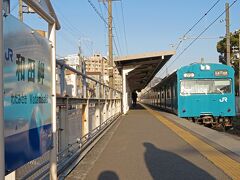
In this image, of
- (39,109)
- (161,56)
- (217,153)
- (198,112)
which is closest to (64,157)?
(39,109)

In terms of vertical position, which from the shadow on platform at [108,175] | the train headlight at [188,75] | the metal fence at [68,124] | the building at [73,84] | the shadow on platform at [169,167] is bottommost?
the shadow on platform at [108,175]

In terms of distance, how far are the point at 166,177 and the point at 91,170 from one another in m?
1.45

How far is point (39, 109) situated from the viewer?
4363 millimetres

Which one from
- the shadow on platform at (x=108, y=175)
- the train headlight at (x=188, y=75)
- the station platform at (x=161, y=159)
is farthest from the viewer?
the train headlight at (x=188, y=75)

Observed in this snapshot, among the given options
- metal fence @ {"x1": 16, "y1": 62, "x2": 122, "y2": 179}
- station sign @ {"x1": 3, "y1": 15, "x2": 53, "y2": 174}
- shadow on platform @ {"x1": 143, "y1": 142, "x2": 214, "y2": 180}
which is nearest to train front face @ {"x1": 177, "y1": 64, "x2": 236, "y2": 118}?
metal fence @ {"x1": 16, "y1": 62, "x2": 122, "y2": 179}

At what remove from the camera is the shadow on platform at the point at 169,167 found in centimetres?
671

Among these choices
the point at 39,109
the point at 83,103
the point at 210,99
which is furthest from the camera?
the point at 210,99

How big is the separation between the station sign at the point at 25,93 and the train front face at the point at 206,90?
1629 cm

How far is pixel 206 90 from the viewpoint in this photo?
67.6ft

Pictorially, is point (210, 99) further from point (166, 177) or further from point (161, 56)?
point (166, 177)

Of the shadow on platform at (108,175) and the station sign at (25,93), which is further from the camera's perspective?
the shadow on platform at (108,175)

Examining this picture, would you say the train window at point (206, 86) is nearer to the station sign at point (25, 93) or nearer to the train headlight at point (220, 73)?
the train headlight at point (220, 73)

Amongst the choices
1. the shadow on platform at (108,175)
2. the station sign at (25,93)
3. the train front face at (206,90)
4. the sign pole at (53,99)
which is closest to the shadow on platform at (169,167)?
the shadow on platform at (108,175)

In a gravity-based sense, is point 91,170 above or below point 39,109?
below
